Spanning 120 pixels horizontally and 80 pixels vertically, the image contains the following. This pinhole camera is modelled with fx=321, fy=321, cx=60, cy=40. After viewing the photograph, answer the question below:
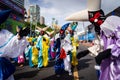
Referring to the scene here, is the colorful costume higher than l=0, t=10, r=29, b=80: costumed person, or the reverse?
l=0, t=10, r=29, b=80: costumed person

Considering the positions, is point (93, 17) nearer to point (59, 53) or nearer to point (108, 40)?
point (108, 40)

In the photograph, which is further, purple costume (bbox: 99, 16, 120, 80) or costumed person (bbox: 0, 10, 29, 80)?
costumed person (bbox: 0, 10, 29, 80)

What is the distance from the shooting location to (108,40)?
427 cm

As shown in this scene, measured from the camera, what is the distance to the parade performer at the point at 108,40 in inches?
157

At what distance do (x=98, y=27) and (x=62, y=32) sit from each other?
5.62m

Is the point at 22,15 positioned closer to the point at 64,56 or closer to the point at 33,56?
the point at 33,56

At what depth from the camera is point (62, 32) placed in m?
10.1

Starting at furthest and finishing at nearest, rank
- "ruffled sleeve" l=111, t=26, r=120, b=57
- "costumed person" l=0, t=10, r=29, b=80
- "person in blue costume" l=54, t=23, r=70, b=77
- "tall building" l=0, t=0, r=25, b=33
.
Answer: "tall building" l=0, t=0, r=25, b=33, "person in blue costume" l=54, t=23, r=70, b=77, "costumed person" l=0, t=10, r=29, b=80, "ruffled sleeve" l=111, t=26, r=120, b=57

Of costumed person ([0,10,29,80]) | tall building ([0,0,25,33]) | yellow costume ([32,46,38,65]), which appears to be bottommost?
yellow costume ([32,46,38,65])

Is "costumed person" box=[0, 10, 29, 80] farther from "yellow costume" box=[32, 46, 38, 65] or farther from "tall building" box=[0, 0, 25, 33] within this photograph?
"tall building" box=[0, 0, 25, 33]

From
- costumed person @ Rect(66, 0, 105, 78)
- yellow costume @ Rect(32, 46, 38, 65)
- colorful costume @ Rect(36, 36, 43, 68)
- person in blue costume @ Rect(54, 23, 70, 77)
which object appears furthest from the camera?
yellow costume @ Rect(32, 46, 38, 65)

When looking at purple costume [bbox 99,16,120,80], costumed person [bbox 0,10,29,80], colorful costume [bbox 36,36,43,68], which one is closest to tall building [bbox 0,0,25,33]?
colorful costume [bbox 36,36,43,68]

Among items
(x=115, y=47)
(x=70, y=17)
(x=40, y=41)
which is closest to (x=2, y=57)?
(x=70, y=17)

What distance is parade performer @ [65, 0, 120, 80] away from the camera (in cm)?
400
